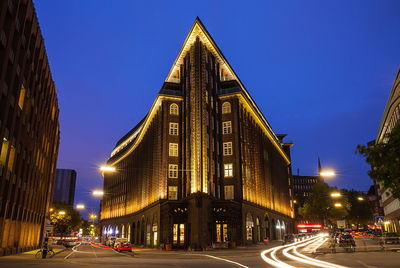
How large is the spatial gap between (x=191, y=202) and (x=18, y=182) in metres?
21.8

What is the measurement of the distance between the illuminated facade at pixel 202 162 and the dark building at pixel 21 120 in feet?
38.1

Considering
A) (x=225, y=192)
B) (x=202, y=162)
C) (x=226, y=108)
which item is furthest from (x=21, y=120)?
(x=226, y=108)

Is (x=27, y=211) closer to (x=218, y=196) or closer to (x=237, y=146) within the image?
(x=218, y=196)

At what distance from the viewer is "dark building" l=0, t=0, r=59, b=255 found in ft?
87.2

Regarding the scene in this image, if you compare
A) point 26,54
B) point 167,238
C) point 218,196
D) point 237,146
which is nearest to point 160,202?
point 167,238

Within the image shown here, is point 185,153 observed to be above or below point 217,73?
below

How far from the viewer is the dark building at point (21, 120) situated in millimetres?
26594

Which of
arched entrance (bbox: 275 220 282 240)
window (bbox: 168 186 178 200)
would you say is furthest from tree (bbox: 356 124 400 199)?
arched entrance (bbox: 275 220 282 240)

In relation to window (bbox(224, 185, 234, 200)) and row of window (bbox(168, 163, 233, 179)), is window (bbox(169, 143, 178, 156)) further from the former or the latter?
window (bbox(224, 185, 234, 200))

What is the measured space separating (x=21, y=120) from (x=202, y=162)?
24409 mm

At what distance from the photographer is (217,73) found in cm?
5981

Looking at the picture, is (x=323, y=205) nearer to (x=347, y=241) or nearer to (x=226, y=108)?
(x=226, y=108)

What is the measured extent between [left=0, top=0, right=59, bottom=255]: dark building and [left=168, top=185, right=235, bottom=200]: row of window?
18.7 meters

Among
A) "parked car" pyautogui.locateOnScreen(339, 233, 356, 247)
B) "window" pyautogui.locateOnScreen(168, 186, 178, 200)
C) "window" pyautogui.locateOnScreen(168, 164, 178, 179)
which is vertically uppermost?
"window" pyautogui.locateOnScreen(168, 164, 178, 179)
